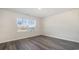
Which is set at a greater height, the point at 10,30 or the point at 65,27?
the point at 65,27

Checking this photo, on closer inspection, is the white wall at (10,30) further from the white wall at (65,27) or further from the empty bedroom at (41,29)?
the white wall at (65,27)

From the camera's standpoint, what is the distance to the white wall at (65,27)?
227 cm

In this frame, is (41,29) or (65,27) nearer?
(65,27)

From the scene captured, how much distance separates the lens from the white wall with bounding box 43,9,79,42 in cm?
227

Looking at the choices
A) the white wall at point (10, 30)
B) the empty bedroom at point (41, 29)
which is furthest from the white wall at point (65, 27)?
the white wall at point (10, 30)

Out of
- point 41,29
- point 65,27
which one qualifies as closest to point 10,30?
point 41,29

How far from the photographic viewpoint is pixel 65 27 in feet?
7.37

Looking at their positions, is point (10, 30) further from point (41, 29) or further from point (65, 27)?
point (65, 27)

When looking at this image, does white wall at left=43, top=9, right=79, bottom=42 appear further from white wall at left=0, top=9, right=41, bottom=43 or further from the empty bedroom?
white wall at left=0, top=9, right=41, bottom=43

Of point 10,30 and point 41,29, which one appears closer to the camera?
point 10,30

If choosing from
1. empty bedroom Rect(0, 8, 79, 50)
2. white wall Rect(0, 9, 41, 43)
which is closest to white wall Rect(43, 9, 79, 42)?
empty bedroom Rect(0, 8, 79, 50)
